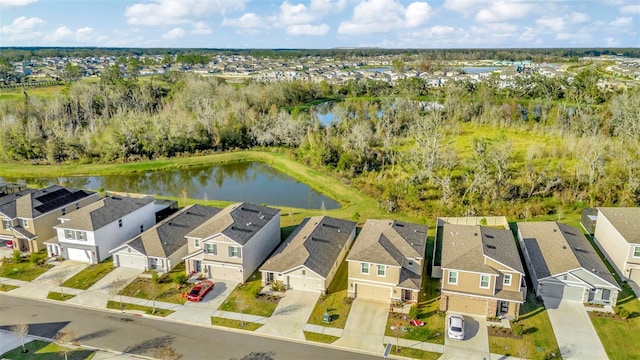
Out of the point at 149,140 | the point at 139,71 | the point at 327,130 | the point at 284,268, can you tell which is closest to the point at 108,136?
the point at 149,140

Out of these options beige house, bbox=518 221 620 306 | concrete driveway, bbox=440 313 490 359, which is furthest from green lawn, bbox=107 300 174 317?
beige house, bbox=518 221 620 306

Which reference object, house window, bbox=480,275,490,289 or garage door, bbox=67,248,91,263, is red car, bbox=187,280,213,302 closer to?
garage door, bbox=67,248,91,263

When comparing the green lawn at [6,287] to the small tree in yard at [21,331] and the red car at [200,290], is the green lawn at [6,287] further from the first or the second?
the red car at [200,290]

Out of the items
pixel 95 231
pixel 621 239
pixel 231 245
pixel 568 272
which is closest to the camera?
pixel 568 272

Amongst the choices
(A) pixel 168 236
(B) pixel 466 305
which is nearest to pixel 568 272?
(B) pixel 466 305

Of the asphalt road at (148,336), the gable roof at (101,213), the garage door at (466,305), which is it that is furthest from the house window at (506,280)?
the gable roof at (101,213)

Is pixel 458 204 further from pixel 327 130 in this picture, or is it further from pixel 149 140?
pixel 149 140

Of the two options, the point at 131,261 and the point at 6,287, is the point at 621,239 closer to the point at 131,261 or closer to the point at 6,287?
the point at 131,261
